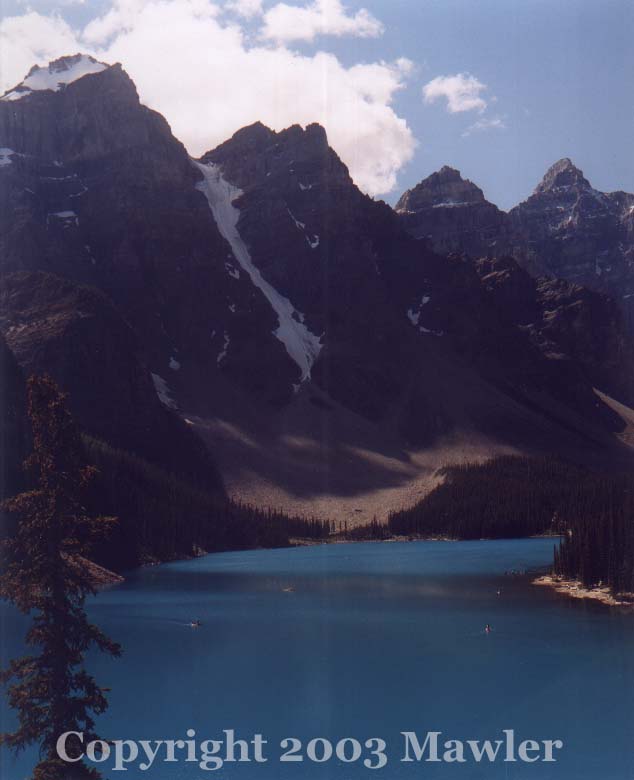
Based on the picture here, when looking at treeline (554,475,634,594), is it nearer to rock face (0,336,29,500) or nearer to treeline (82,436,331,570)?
rock face (0,336,29,500)

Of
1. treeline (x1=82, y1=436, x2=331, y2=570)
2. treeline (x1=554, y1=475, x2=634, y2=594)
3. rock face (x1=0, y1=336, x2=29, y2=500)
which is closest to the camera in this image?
treeline (x1=554, y1=475, x2=634, y2=594)

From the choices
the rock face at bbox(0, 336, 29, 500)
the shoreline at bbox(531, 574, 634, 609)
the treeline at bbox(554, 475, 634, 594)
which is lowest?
the shoreline at bbox(531, 574, 634, 609)

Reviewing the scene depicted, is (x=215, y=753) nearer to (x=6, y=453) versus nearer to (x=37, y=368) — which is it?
(x=6, y=453)

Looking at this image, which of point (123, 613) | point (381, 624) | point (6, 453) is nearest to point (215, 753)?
point (381, 624)

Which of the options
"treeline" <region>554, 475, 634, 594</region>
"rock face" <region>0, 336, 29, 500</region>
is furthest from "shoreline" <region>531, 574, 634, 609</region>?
"rock face" <region>0, 336, 29, 500</region>

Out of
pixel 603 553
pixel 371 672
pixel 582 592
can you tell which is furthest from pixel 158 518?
pixel 371 672

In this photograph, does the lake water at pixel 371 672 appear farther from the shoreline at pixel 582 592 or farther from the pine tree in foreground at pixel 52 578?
the pine tree in foreground at pixel 52 578

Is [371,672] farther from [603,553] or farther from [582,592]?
[603,553]
